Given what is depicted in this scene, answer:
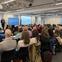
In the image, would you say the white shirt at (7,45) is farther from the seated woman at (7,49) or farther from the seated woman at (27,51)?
the seated woman at (27,51)

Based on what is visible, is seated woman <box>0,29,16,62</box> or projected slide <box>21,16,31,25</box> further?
projected slide <box>21,16,31,25</box>

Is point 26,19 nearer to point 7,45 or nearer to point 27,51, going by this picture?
point 27,51

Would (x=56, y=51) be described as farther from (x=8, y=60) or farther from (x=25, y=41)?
(x=8, y=60)

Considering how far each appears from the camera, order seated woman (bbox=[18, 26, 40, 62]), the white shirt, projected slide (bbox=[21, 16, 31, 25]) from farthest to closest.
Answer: projected slide (bbox=[21, 16, 31, 25]) < seated woman (bbox=[18, 26, 40, 62]) < the white shirt

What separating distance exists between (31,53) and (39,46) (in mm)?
365

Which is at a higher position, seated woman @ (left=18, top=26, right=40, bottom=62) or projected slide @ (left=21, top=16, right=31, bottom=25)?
seated woman @ (left=18, top=26, right=40, bottom=62)

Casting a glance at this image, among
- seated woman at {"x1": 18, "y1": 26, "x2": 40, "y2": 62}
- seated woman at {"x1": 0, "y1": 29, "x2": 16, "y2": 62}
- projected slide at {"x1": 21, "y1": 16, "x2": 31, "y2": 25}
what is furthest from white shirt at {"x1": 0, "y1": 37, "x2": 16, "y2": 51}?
projected slide at {"x1": 21, "y1": 16, "x2": 31, "y2": 25}

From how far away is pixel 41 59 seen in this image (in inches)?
195

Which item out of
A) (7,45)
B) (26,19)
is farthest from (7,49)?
(26,19)

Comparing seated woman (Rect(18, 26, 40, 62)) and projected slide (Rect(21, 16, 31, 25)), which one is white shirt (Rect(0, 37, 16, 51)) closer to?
seated woman (Rect(18, 26, 40, 62))

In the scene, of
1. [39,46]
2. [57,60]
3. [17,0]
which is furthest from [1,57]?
[17,0]

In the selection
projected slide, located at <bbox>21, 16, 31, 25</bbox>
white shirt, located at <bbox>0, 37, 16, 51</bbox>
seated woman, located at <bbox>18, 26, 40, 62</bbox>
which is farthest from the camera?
projected slide, located at <bbox>21, 16, 31, 25</bbox>

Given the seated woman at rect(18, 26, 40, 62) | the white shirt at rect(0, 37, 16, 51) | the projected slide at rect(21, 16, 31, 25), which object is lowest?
the projected slide at rect(21, 16, 31, 25)

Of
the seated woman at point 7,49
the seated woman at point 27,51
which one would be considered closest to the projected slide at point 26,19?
the seated woman at point 27,51
